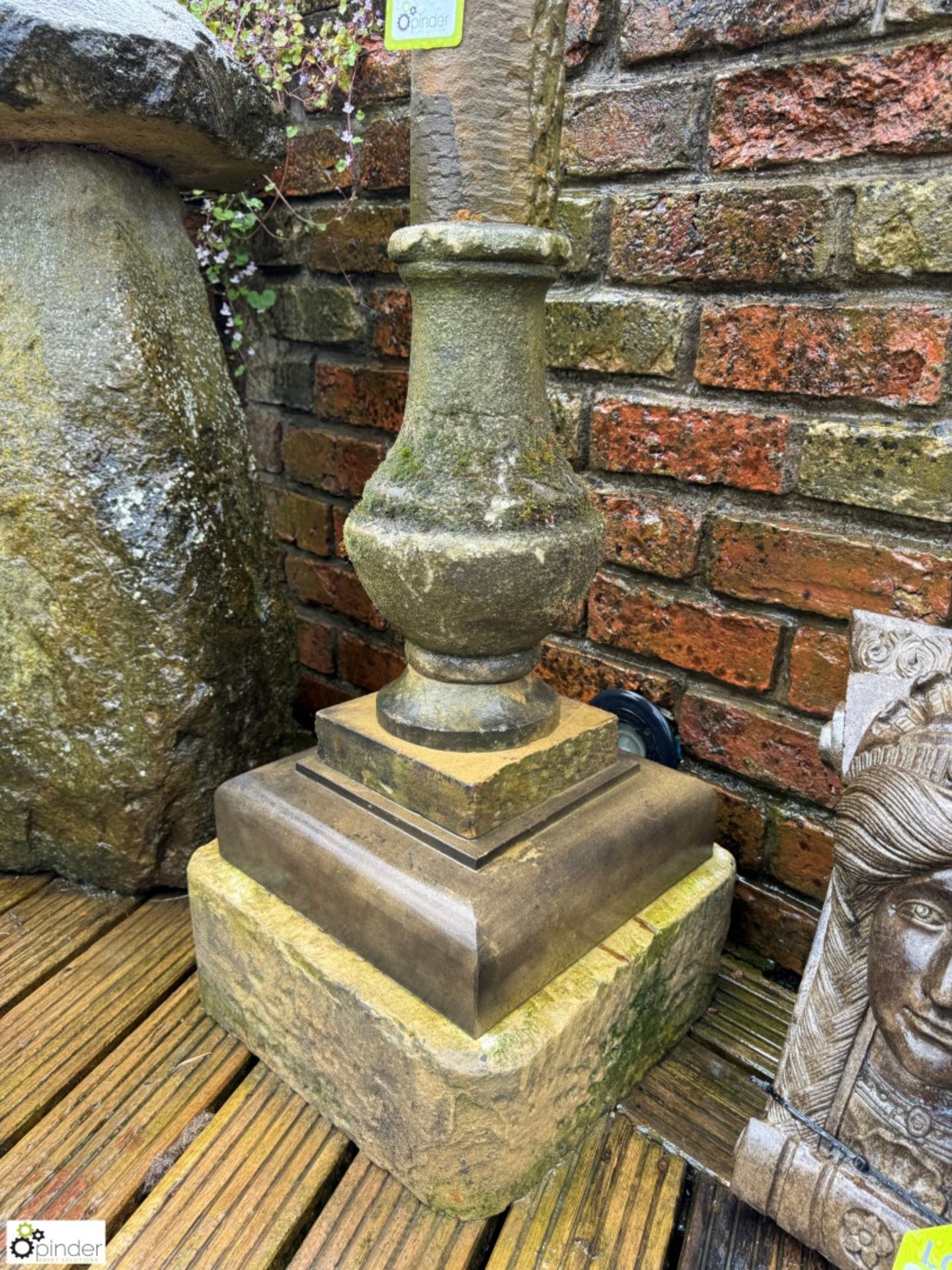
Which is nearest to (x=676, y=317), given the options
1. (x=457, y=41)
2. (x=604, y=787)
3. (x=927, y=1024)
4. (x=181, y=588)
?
(x=457, y=41)

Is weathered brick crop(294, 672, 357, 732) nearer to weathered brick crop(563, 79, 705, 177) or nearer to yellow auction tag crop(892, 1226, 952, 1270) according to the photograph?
weathered brick crop(563, 79, 705, 177)

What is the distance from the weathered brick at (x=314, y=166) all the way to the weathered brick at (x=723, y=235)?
23.2 inches

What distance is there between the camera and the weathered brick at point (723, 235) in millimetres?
1021

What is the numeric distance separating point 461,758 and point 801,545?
517 millimetres

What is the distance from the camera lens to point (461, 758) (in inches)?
37.2

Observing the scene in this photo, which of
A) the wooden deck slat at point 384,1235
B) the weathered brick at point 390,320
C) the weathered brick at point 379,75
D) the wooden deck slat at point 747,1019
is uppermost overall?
the weathered brick at point 379,75

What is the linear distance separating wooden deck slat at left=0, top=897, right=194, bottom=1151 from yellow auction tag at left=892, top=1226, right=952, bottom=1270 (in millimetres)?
876

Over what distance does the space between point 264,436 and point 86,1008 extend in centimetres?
113

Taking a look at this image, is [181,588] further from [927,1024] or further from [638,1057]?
[927,1024]

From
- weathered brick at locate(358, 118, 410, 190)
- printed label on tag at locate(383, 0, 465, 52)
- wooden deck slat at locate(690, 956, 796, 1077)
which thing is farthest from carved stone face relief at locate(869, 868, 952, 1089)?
weathered brick at locate(358, 118, 410, 190)

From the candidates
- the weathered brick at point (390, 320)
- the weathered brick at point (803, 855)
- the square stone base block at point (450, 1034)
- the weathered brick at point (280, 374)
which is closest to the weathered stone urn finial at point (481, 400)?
the square stone base block at point (450, 1034)

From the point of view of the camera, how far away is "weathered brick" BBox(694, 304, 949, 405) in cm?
97

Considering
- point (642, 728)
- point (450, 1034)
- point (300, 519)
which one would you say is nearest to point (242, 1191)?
point (450, 1034)
